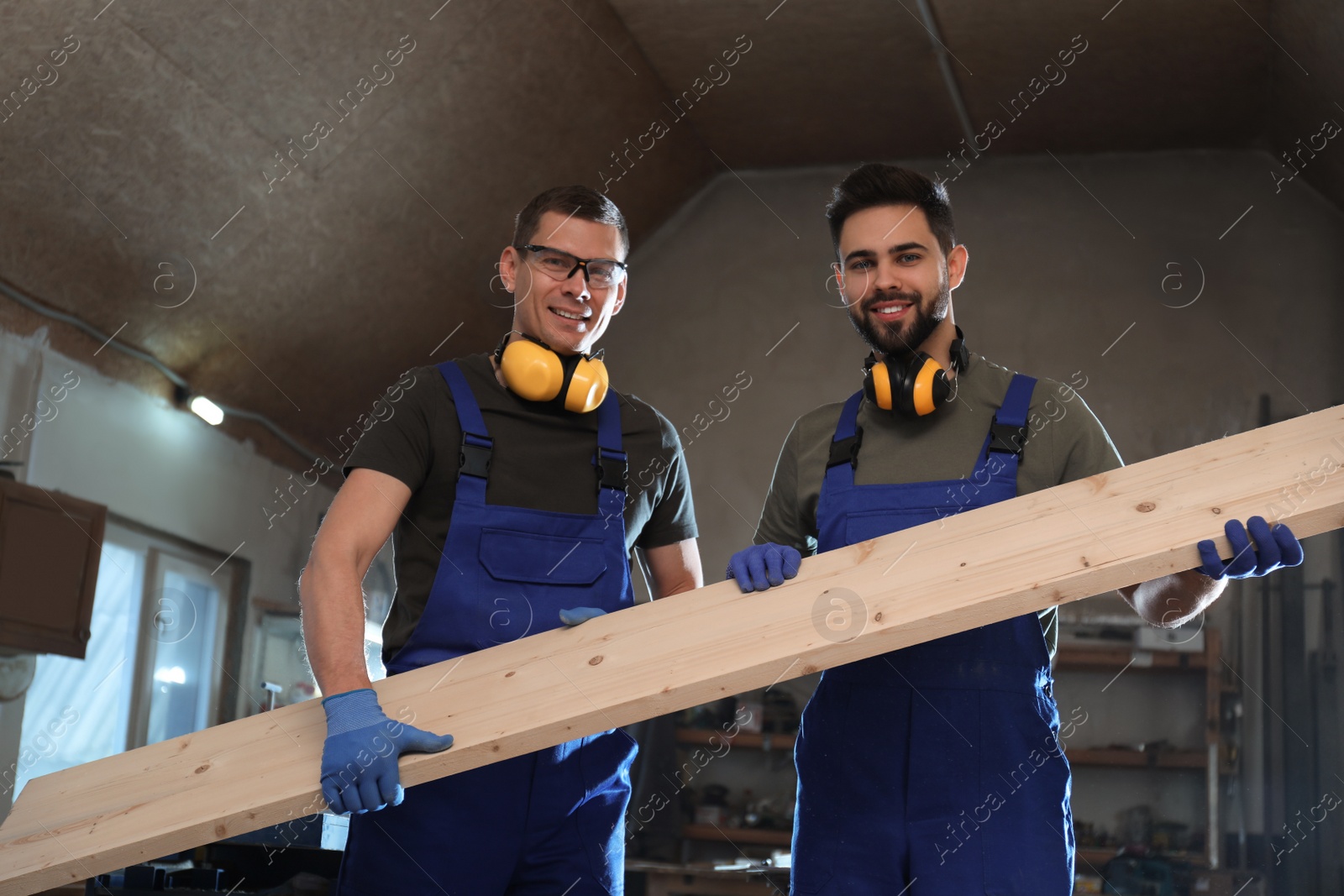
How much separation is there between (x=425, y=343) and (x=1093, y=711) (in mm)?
3497

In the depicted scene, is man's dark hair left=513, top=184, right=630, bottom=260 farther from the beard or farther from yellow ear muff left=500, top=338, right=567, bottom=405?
the beard

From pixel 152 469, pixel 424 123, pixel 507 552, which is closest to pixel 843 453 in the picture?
pixel 507 552

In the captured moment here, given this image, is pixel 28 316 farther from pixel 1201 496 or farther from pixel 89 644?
pixel 1201 496

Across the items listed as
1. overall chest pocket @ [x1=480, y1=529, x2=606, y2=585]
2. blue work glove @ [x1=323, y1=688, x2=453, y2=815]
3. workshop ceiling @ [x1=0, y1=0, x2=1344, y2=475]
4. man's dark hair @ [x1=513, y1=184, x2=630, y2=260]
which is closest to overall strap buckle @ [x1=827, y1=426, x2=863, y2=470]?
overall chest pocket @ [x1=480, y1=529, x2=606, y2=585]

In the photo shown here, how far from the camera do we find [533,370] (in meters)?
1.99

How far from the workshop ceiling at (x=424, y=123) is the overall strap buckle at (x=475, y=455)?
2022mm

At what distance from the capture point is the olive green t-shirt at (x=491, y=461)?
193 cm

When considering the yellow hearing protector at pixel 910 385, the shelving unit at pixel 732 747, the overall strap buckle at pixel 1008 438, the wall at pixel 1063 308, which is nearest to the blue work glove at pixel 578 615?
the yellow hearing protector at pixel 910 385

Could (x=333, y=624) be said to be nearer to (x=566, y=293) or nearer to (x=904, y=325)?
(x=566, y=293)

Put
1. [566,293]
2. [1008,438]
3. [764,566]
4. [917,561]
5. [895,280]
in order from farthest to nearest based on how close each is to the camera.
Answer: [566,293] → [895,280] → [1008,438] → [764,566] → [917,561]

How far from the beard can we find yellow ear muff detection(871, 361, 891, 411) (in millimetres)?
51

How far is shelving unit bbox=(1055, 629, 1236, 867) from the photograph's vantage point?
4906 millimetres

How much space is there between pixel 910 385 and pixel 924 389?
2 centimetres

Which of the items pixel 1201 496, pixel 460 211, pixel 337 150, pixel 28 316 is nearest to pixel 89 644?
pixel 28 316
